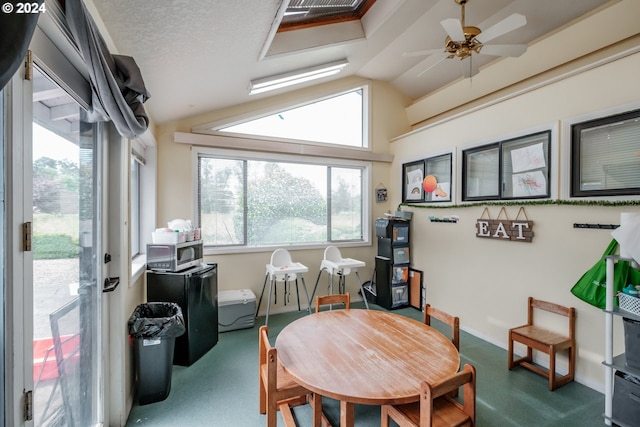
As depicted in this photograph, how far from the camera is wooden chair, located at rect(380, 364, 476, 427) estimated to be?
1.20 metres

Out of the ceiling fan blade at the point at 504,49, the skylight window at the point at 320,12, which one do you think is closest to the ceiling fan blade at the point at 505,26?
the ceiling fan blade at the point at 504,49

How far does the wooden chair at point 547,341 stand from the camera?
2403mm

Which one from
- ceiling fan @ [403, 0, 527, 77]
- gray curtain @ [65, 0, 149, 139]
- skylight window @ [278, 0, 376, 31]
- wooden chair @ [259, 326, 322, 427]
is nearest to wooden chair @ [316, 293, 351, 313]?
wooden chair @ [259, 326, 322, 427]

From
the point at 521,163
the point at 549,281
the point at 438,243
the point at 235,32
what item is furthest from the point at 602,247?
the point at 235,32

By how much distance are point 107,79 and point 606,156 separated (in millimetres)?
3614

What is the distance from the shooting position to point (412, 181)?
14.7ft

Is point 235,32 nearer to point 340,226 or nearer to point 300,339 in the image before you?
point 300,339

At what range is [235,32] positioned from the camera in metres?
2.05

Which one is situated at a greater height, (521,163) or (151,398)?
(521,163)

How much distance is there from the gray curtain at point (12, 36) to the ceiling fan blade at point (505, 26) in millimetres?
2584

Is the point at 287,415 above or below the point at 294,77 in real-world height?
below

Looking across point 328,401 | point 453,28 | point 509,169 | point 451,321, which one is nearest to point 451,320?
point 451,321

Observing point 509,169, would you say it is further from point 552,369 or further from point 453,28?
point 552,369

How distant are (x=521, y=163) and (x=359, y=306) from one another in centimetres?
288
